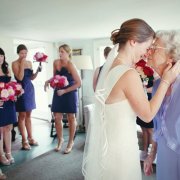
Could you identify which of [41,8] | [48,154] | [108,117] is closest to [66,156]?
[48,154]

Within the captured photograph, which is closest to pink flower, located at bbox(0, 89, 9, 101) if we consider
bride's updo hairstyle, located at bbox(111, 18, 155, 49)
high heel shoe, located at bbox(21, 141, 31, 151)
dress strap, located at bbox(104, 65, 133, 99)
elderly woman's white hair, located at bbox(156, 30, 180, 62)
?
high heel shoe, located at bbox(21, 141, 31, 151)

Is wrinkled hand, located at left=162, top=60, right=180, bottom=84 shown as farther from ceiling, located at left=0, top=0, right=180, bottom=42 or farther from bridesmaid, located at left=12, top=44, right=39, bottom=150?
bridesmaid, located at left=12, top=44, right=39, bottom=150

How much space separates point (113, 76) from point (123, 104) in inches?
6.5

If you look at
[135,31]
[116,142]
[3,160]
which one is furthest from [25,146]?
[135,31]

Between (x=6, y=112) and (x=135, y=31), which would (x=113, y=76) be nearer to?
(x=135, y=31)

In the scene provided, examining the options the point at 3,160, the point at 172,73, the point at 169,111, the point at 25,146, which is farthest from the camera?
the point at 25,146

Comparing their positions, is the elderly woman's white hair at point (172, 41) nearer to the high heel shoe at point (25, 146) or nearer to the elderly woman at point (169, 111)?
the elderly woman at point (169, 111)

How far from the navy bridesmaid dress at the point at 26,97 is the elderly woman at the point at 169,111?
306 cm

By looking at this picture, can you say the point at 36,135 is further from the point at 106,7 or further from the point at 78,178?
the point at 106,7

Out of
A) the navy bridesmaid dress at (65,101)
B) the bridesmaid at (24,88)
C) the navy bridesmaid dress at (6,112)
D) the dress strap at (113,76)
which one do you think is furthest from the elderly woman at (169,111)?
the bridesmaid at (24,88)

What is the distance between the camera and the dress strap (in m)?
1.25

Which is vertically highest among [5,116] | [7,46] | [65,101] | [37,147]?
[7,46]

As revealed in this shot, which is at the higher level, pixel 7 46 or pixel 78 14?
pixel 78 14

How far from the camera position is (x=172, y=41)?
1305 millimetres
